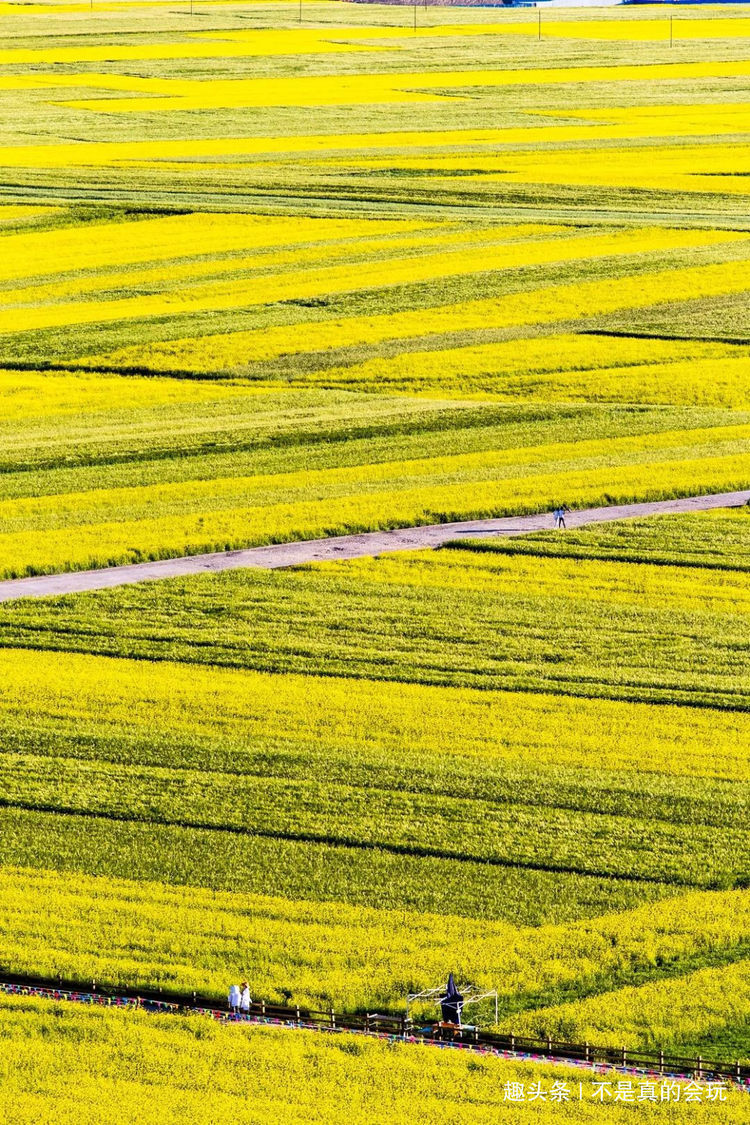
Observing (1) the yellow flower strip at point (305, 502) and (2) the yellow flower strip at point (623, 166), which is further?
(2) the yellow flower strip at point (623, 166)

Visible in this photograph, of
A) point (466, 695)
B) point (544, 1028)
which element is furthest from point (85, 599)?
point (544, 1028)

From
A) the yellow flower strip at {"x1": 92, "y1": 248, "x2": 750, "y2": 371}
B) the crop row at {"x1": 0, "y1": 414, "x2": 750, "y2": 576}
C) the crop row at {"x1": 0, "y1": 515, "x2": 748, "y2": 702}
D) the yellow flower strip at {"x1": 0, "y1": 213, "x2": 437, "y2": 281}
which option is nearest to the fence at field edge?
the crop row at {"x1": 0, "y1": 515, "x2": 748, "y2": 702}

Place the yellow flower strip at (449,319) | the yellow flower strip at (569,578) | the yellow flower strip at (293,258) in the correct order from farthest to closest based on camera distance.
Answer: the yellow flower strip at (293,258), the yellow flower strip at (449,319), the yellow flower strip at (569,578)

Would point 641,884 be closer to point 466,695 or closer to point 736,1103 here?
point 736,1103

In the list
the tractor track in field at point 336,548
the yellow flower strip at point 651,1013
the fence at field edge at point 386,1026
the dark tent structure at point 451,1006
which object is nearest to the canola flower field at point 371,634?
the yellow flower strip at point 651,1013

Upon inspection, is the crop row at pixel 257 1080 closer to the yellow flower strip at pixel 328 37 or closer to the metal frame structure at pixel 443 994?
the metal frame structure at pixel 443 994

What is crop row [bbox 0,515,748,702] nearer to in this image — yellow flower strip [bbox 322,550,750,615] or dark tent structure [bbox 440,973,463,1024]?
yellow flower strip [bbox 322,550,750,615]
